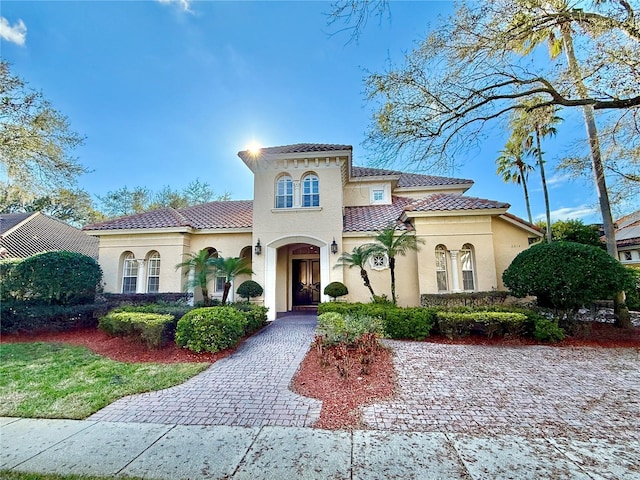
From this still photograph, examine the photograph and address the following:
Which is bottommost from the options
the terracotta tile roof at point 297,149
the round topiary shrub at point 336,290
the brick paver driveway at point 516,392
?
the brick paver driveway at point 516,392

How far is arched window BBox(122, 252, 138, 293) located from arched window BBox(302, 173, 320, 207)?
30.3ft

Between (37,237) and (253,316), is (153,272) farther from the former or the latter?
(37,237)

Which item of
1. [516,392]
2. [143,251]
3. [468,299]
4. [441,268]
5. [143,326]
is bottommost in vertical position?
[516,392]

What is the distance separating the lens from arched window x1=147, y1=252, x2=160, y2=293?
47.0 feet

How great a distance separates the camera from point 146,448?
3611 mm

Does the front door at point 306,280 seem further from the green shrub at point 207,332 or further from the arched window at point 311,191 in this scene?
the green shrub at point 207,332

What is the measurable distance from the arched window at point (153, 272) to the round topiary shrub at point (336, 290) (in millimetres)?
8629

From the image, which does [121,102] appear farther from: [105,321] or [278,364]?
[278,364]

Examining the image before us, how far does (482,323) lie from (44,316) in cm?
1490

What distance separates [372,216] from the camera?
579 inches

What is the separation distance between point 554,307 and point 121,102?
1876 cm


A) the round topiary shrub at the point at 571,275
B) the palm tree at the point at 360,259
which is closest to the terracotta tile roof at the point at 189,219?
the palm tree at the point at 360,259

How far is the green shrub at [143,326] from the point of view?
26.7 ft

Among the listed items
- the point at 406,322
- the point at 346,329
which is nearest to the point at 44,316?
the point at 346,329
